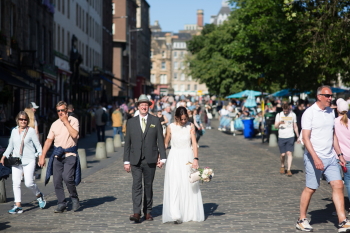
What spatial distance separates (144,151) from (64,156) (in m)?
1.71

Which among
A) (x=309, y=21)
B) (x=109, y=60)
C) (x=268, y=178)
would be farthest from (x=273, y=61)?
(x=109, y=60)

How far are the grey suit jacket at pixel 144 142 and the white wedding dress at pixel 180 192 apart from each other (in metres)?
0.23

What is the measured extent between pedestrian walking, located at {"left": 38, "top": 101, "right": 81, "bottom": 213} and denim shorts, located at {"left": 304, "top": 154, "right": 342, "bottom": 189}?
3.83 m

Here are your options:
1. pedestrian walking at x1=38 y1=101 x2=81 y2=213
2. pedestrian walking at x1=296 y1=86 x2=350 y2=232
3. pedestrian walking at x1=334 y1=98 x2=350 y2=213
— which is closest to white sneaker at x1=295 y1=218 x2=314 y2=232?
pedestrian walking at x1=296 y1=86 x2=350 y2=232

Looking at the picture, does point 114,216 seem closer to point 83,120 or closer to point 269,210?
point 269,210

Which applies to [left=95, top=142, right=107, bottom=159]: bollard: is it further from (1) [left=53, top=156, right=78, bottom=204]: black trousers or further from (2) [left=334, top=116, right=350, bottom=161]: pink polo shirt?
(2) [left=334, top=116, right=350, bottom=161]: pink polo shirt

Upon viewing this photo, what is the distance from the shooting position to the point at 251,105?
43875mm

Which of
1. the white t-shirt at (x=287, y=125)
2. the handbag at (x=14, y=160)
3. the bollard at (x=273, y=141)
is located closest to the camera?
the handbag at (x=14, y=160)

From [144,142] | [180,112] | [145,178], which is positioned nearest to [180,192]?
[145,178]

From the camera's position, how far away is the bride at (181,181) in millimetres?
9727

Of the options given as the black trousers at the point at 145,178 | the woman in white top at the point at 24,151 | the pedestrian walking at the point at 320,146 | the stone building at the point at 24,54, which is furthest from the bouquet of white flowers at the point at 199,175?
the stone building at the point at 24,54

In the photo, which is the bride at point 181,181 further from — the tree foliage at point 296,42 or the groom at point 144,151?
the tree foliage at point 296,42

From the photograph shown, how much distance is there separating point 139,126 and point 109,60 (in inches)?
2715

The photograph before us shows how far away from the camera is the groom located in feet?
32.8
